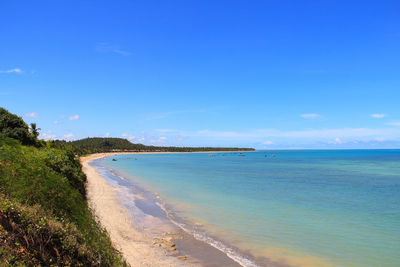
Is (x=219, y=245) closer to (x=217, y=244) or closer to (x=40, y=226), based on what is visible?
(x=217, y=244)

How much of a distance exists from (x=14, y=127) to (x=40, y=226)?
21.6 meters

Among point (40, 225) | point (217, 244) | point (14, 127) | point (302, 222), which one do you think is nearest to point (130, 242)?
point (217, 244)

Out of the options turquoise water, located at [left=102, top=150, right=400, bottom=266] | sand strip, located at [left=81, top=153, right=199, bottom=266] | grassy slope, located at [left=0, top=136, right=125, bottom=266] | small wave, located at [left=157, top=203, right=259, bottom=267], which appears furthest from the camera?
turquoise water, located at [left=102, top=150, right=400, bottom=266]

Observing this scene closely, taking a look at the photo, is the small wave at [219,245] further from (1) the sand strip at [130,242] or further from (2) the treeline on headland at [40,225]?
(2) the treeline on headland at [40,225]

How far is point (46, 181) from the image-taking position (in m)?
11.1

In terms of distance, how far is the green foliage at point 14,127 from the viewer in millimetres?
23166

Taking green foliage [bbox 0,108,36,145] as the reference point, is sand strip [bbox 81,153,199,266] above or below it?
below

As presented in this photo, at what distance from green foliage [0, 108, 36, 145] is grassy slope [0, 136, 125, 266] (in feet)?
46.6

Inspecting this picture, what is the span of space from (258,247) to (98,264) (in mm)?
8343

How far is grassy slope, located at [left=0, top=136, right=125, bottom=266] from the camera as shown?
6582 millimetres

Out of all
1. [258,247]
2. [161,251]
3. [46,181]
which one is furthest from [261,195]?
[46,181]

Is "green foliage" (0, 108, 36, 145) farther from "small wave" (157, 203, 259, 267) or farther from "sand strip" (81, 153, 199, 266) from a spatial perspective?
"small wave" (157, 203, 259, 267)

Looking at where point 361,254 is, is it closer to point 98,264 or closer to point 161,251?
point 161,251

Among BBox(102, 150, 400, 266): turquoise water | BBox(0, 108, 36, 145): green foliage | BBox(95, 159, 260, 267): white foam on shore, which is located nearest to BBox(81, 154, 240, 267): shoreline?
BBox(95, 159, 260, 267): white foam on shore
